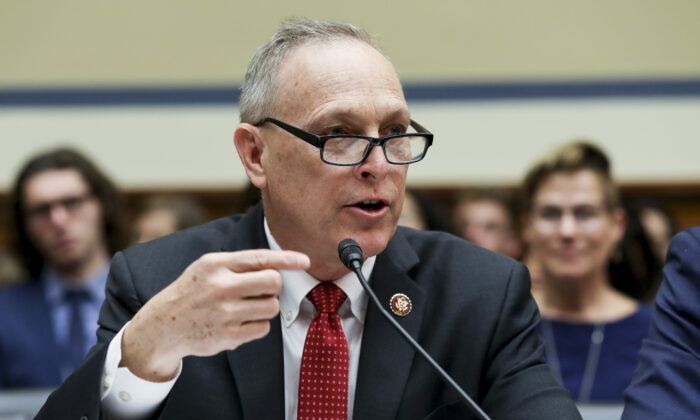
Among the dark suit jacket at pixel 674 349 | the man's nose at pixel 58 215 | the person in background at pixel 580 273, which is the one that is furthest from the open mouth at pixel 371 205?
the man's nose at pixel 58 215

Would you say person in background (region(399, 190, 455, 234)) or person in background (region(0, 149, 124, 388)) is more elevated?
person in background (region(399, 190, 455, 234))

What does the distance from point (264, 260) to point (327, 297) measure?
47 cm

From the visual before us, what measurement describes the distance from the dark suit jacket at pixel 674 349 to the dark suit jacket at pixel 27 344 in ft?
7.70

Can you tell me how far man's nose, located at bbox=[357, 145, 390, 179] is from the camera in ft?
5.86

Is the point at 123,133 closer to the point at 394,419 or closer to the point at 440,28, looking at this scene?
the point at 440,28

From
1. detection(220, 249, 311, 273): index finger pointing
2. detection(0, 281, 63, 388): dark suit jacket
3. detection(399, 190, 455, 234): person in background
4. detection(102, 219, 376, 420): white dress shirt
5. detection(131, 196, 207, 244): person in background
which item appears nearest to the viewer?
detection(220, 249, 311, 273): index finger pointing

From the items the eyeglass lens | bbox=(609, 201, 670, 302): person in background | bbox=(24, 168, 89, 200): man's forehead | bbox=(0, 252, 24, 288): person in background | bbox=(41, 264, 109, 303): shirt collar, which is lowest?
bbox=(0, 252, 24, 288): person in background

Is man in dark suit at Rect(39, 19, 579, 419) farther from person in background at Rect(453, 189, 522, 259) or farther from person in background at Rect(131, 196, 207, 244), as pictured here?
person in background at Rect(453, 189, 522, 259)

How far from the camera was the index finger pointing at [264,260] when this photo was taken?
147 centimetres

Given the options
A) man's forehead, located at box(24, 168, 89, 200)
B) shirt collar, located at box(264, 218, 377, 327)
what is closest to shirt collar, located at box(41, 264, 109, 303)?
man's forehead, located at box(24, 168, 89, 200)

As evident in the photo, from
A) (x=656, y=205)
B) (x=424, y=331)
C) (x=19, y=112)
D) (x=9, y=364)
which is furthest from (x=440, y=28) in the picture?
(x=424, y=331)

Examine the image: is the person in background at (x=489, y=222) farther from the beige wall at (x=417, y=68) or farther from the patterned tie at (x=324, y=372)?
the patterned tie at (x=324, y=372)

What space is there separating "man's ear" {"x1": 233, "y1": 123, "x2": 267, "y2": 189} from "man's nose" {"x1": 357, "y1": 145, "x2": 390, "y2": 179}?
0.97 feet

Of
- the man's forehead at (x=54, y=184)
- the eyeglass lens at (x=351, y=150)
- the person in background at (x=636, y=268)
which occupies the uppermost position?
the eyeglass lens at (x=351, y=150)
